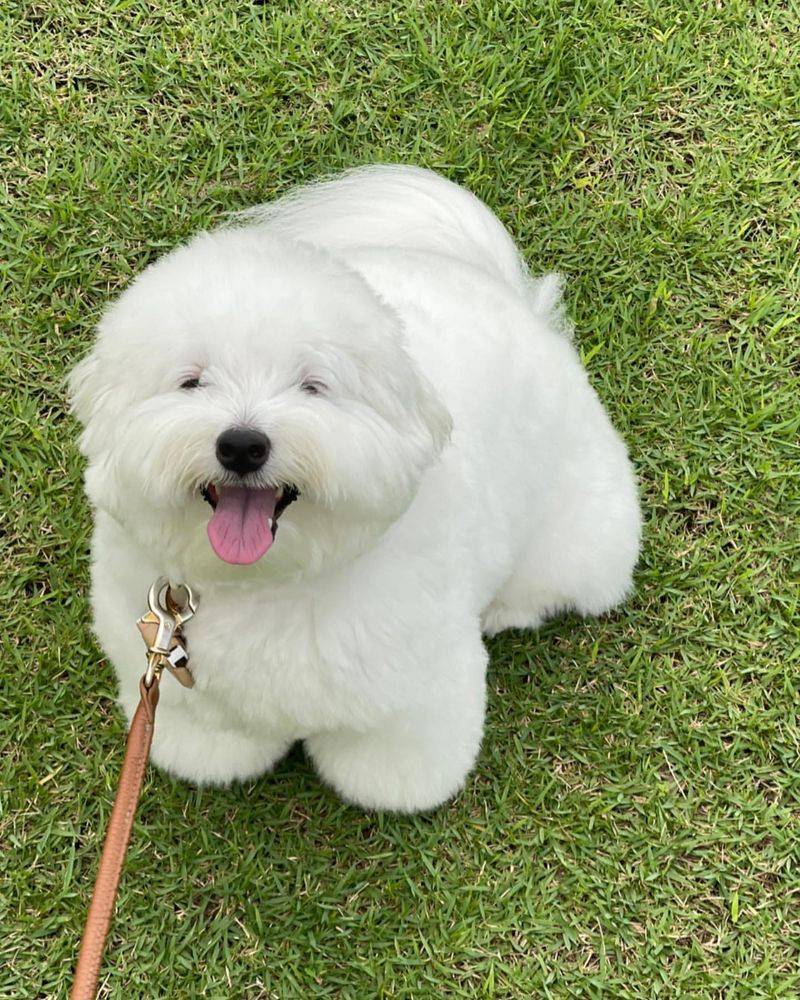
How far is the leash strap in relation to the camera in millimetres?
1572

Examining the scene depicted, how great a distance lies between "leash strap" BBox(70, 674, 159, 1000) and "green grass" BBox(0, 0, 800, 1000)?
0.72 m

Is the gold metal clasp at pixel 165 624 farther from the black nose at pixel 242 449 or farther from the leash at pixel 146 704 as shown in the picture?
the black nose at pixel 242 449

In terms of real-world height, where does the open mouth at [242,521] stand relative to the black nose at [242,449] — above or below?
below

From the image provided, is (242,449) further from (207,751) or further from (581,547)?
(581,547)

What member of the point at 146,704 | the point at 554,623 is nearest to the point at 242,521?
the point at 146,704

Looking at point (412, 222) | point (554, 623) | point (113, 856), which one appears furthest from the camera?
point (554, 623)

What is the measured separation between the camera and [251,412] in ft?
4.70

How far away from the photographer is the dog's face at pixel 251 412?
1.42 meters

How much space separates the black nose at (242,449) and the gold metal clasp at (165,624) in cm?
35

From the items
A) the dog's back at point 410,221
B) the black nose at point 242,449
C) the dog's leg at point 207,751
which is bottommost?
the dog's leg at point 207,751

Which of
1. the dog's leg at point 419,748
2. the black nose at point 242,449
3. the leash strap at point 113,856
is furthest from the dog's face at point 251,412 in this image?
the dog's leg at point 419,748

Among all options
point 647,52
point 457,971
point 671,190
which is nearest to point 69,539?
point 457,971

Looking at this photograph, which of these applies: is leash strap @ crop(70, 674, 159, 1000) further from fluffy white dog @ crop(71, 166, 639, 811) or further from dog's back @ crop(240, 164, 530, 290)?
dog's back @ crop(240, 164, 530, 290)

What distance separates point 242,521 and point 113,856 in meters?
0.58
